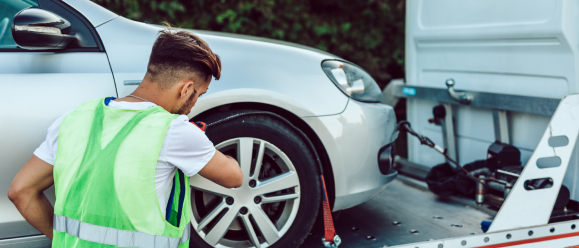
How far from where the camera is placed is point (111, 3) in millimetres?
5914

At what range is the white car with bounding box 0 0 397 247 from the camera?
1706mm

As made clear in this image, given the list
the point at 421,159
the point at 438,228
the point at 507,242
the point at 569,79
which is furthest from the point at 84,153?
the point at 421,159

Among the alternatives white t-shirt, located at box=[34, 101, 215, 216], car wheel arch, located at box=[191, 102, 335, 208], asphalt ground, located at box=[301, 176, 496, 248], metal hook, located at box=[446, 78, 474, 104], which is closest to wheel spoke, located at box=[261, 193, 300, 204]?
car wheel arch, located at box=[191, 102, 335, 208]

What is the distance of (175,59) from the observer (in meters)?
1.37

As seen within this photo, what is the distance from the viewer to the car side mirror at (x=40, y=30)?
5.32ft

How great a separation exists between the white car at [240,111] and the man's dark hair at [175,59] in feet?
1.78

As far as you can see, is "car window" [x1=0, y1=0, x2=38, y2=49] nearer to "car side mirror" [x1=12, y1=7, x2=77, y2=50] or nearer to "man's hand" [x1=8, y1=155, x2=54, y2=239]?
"car side mirror" [x1=12, y1=7, x2=77, y2=50]

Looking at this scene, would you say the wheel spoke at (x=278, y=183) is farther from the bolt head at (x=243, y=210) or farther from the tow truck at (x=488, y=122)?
the tow truck at (x=488, y=122)

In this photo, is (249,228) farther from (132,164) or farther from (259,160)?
(132,164)

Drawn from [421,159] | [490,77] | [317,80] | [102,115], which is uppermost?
[102,115]

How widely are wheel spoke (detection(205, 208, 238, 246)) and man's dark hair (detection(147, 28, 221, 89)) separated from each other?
0.77m

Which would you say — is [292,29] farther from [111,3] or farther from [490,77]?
[490,77]

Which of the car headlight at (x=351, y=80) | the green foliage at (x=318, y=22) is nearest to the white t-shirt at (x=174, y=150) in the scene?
the car headlight at (x=351, y=80)

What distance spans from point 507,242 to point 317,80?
1095mm
